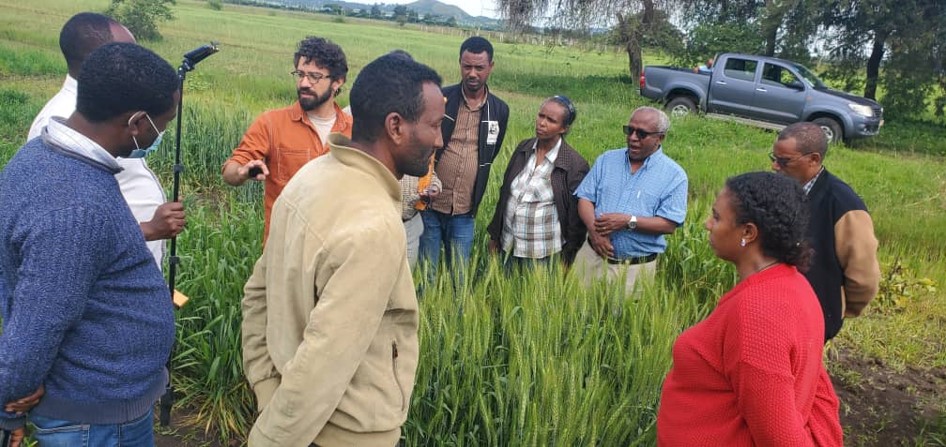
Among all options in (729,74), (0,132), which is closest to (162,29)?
(0,132)

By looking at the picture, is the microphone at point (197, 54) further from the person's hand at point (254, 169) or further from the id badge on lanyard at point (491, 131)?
the id badge on lanyard at point (491, 131)

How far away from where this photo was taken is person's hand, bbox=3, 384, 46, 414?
160 cm

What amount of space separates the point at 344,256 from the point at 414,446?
1389 mm

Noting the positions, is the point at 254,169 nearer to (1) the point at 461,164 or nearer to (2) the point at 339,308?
(1) the point at 461,164

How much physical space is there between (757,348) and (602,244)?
204 cm

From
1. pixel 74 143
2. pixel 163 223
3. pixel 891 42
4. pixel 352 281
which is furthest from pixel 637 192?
pixel 891 42

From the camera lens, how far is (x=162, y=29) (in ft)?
73.8

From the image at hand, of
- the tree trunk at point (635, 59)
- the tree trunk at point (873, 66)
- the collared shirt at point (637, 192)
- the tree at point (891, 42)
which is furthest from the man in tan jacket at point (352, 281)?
the tree trunk at point (635, 59)

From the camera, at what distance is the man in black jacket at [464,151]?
4.03 metres

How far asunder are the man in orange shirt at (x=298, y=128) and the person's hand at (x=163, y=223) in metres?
0.97

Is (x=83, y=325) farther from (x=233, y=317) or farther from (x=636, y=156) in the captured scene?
(x=636, y=156)

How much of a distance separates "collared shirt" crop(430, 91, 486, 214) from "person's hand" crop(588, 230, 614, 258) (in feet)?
2.58

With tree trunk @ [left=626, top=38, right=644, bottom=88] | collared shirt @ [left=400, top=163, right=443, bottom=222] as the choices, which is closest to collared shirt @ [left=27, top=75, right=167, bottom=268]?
collared shirt @ [left=400, top=163, right=443, bottom=222]

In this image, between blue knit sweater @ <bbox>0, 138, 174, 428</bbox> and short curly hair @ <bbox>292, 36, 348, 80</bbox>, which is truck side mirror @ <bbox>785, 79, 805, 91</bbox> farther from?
blue knit sweater @ <bbox>0, 138, 174, 428</bbox>
